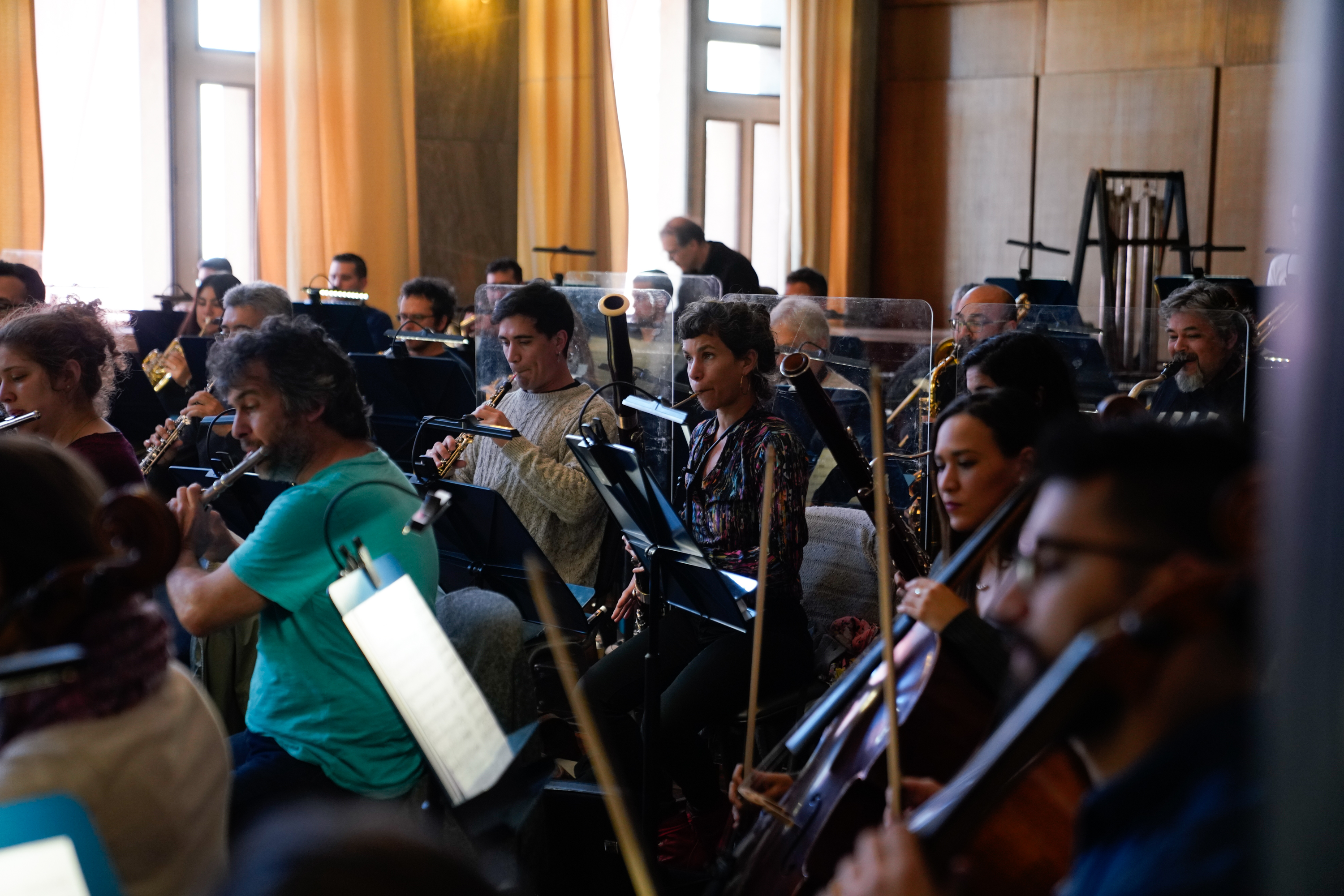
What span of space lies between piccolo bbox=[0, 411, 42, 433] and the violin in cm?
191

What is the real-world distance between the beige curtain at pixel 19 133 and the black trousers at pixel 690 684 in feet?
14.5

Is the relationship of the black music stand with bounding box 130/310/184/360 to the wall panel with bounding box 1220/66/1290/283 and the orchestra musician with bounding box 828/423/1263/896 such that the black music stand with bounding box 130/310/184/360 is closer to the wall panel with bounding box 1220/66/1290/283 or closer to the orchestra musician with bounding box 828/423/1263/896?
the orchestra musician with bounding box 828/423/1263/896

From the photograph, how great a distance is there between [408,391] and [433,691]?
271 centimetres

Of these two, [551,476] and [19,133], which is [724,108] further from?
[551,476]

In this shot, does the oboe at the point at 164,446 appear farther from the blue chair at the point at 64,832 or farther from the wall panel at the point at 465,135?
the wall panel at the point at 465,135

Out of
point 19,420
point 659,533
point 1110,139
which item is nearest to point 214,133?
point 19,420

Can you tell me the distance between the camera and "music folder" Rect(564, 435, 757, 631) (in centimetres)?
220

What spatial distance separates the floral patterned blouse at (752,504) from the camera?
2695 millimetres

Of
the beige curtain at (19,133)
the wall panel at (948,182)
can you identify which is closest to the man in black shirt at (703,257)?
the wall panel at (948,182)

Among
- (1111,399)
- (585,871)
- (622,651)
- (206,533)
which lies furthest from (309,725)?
(1111,399)

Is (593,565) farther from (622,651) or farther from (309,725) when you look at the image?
(309,725)

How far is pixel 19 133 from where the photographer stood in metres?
5.80

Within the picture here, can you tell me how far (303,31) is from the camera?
258 inches

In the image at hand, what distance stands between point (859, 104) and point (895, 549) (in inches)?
297
